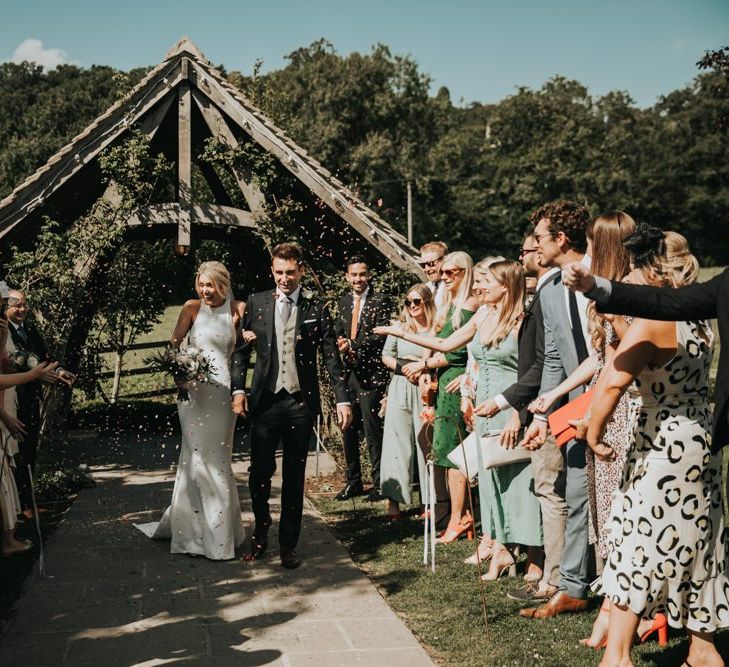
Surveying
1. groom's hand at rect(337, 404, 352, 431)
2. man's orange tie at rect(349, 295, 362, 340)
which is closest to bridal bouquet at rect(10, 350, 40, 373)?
groom's hand at rect(337, 404, 352, 431)

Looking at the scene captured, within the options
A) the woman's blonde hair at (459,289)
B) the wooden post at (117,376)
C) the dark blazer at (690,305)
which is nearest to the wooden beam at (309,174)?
the woman's blonde hair at (459,289)

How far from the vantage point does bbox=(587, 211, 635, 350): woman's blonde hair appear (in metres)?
4.66

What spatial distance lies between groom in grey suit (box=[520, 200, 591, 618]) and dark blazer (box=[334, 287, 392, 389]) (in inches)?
143

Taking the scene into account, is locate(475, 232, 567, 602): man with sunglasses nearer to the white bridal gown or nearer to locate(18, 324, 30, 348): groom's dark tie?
the white bridal gown

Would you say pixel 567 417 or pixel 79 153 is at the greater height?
pixel 79 153

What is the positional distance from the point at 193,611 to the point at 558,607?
2.25 meters

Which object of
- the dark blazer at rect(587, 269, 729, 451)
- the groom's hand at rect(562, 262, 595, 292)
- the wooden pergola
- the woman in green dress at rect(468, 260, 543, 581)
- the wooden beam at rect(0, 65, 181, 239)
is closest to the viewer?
the groom's hand at rect(562, 262, 595, 292)

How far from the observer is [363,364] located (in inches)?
356

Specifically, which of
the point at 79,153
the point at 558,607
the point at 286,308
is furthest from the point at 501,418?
the point at 79,153

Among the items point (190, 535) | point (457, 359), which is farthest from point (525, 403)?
point (190, 535)

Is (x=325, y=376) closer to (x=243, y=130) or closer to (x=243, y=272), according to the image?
(x=243, y=130)

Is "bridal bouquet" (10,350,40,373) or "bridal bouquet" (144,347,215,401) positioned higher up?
"bridal bouquet" (10,350,40,373)

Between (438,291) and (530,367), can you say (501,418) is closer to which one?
(530,367)

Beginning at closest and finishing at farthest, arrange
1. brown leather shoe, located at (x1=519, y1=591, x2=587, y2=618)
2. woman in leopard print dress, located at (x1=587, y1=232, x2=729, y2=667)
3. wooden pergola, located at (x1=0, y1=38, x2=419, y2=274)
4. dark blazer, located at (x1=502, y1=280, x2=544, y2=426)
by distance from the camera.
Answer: woman in leopard print dress, located at (x1=587, y1=232, x2=729, y2=667) → brown leather shoe, located at (x1=519, y1=591, x2=587, y2=618) → dark blazer, located at (x1=502, y1=280, x2=544, y2=426) → wooden pergola, located at (x1=0, y1=38, x2=419, y2=274)
